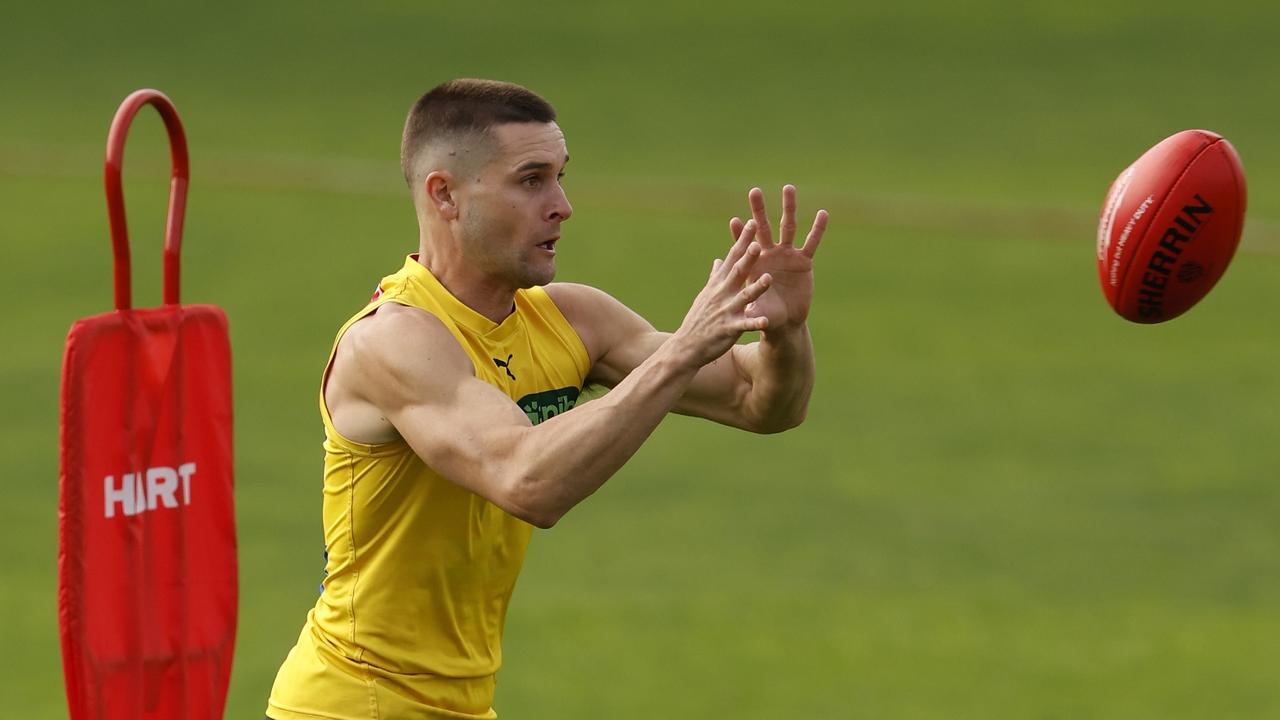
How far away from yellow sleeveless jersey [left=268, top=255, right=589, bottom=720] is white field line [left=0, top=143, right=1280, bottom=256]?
19.9 meters

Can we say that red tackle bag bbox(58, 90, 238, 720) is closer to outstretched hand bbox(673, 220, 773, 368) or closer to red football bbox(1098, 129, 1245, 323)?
outstretched hand bbox(673, 220, 773, 368)

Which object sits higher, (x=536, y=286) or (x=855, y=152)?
(x=855, y=152)

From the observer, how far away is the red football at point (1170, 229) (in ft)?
26.3

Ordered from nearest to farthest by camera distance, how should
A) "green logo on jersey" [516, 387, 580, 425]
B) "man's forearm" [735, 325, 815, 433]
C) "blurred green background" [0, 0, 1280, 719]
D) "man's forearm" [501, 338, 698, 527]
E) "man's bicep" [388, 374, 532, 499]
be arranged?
1. "man's forearm" [501, 338, 698, 527]
2. "man's bicep" [388, 374, 532, 499]
3. "green logo on jersey" [516, 387, 580, 425]
4. "man's forearm" [735, 325, 815, 433]
5. "blurred green background" [0, 0, 1280, 719]

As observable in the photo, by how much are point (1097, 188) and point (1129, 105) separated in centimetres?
643

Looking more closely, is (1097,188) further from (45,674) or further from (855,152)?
(45,674)

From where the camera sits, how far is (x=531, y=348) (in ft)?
22.3

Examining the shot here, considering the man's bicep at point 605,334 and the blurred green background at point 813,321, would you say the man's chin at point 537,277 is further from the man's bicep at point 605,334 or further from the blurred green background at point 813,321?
the blurred green background at point 813,321

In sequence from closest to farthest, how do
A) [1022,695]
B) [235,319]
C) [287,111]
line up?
[1022,695] < [235,319] < [287,111]

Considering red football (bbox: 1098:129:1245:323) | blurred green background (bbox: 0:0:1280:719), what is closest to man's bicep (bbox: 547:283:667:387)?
red football (bbox: 1098:129:1245:323)

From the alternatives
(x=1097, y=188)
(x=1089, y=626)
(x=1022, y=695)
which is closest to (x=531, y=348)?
(x=1022, y=695)

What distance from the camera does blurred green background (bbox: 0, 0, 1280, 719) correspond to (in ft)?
44.1

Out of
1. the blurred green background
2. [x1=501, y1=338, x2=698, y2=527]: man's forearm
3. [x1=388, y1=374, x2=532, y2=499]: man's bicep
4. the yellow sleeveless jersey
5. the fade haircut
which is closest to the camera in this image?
[x1=501, y1=338, x2=698, y2=527]: man's forearm

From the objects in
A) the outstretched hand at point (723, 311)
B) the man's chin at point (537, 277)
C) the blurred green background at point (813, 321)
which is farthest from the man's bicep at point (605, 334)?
the blurred green background at point (813, 321)
